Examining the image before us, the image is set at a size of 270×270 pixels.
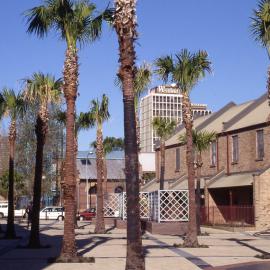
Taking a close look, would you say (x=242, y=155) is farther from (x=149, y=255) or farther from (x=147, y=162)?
(x=147, y=162)

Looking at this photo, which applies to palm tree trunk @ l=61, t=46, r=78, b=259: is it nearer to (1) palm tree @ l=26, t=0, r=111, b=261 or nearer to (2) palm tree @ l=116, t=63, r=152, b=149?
(1) palm tree @ l=26, t=0, r=111, b=261

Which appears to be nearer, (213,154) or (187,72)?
(187,72)

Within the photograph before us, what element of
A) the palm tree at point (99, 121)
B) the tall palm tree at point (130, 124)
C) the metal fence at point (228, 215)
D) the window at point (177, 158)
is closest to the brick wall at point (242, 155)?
the metal fence at point (228, 215)

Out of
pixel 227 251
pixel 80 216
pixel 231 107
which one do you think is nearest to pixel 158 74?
pixel 227 251

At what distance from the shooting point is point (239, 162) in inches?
1810

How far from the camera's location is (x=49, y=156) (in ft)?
225

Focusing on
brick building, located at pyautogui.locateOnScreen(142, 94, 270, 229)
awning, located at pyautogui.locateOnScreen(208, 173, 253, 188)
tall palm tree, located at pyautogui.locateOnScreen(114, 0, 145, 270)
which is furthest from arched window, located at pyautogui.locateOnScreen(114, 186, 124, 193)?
tall palm tree, located at pyautogui.locateOnScreen(114, 0, 145, 270)

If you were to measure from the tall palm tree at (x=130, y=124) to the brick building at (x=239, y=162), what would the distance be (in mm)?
25860

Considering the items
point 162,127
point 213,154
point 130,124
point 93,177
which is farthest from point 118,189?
point 130,124

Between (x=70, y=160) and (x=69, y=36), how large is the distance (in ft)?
13.8

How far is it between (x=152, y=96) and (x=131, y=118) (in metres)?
153

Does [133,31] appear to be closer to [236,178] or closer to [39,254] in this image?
[39,254]

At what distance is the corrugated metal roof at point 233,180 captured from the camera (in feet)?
138

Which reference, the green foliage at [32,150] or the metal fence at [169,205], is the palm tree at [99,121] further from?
the green foliage at [32,150]
